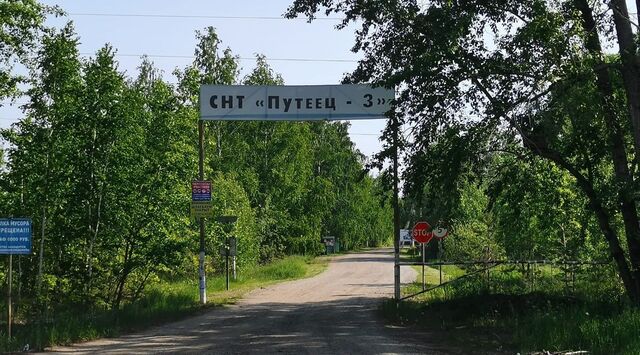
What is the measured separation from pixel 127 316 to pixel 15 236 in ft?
15.9

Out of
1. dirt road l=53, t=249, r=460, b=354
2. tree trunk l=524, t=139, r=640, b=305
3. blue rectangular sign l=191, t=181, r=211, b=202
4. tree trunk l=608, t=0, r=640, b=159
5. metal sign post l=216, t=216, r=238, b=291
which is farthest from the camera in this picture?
metal sign post l=216, t=216, r=238, b=291

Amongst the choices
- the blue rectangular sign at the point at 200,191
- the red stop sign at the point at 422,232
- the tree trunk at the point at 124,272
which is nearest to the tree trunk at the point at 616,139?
the red stop sign at the point at 422,232

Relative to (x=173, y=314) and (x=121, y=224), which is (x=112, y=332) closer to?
(x=173, y=314)

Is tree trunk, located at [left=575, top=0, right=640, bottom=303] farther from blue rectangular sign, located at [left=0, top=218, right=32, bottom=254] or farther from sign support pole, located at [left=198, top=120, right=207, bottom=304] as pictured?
sign support pole, located at [left=198, top=120, right=207, bottom=304]

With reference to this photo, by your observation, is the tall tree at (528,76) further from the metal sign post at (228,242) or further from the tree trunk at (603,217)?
the metal sign post at (228,242)

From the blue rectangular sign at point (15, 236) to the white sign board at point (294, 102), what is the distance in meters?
8.10

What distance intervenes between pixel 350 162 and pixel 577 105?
6517cm

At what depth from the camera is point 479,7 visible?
50.6 feet

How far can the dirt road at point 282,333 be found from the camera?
503 inches

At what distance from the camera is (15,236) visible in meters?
13.9

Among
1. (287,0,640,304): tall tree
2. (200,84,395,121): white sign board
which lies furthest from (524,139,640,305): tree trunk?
(200,84,395,121): white sign board

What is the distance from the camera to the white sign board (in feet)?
66.4

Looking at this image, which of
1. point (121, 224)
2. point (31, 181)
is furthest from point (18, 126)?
point (121, 224)

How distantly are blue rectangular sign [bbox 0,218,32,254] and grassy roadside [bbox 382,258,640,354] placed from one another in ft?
31.5
